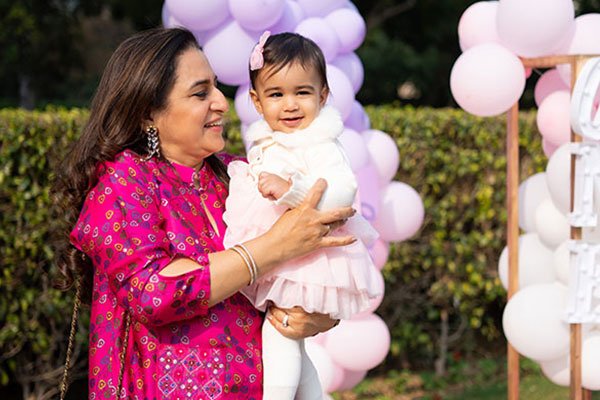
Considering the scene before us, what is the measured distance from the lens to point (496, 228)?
643 centimetres

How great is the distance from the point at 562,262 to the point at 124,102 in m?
2.57

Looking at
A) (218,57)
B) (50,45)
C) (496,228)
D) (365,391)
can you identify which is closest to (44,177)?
(218,57)

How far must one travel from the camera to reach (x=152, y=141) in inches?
95.3

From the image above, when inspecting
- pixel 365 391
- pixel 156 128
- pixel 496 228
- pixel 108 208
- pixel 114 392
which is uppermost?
pixel 156 128

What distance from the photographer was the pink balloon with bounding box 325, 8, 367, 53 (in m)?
4.54

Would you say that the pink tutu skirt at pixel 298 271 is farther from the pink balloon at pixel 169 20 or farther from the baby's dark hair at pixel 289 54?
the pink balloon at pixel 169 20

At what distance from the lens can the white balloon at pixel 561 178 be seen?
13.7ft

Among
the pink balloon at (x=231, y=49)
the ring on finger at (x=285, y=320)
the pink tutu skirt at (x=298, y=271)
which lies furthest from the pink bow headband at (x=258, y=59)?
the pink balloon at (x=231, y=49)

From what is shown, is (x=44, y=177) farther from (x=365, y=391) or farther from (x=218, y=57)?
(x=365, y=391)

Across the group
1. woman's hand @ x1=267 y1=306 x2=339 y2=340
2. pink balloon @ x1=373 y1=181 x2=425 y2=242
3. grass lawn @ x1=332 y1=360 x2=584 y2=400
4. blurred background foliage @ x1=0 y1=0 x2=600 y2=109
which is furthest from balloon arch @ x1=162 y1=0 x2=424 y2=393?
blurred background foliage @ x1=0 y1=0 x2=600 y2=109

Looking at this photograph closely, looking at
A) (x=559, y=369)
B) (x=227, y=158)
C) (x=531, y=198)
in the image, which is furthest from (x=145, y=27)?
(x=227, y=158)

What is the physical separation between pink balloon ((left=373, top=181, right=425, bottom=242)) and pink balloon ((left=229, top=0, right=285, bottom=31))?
3.52ft

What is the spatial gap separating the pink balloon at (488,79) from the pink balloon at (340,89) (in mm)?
482

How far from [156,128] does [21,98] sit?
9.69m
